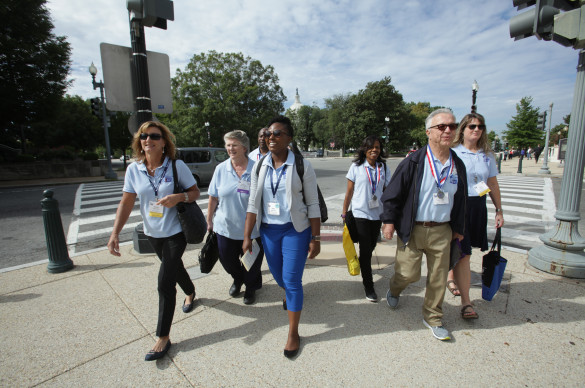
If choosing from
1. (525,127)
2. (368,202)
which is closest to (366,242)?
(368,202)

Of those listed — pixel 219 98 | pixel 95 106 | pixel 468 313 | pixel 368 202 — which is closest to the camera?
pixel 468 313

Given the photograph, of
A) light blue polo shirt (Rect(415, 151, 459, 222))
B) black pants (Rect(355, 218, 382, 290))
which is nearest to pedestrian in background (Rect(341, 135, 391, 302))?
black pants (Rect(355, 218, 382, 290))

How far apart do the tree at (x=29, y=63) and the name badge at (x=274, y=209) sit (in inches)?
775

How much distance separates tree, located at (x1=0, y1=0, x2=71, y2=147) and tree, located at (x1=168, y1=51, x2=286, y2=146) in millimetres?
15058

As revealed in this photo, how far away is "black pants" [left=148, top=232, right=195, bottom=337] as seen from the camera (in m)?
2.44

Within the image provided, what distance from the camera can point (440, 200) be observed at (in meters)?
2.49

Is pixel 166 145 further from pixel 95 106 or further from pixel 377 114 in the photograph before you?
pixel 377 114

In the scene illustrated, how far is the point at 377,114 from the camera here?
163 feet

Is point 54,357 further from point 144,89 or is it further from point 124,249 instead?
point 144,89

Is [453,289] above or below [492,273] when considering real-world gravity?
below

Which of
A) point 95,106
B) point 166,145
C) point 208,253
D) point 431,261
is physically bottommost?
point 208,253

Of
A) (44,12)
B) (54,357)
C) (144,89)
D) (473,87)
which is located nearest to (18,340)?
(54,357)

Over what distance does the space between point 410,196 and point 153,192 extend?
Answer: 7.53 ft

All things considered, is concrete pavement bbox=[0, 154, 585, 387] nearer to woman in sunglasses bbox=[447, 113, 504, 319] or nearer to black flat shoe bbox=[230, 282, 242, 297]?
black flat shoe bbox=[230, 282, 242, 297]
